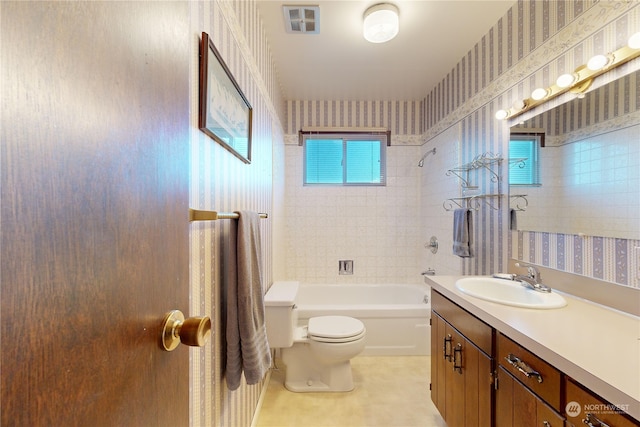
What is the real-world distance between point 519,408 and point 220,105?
1537 mm

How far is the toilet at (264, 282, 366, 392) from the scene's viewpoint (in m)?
1.81

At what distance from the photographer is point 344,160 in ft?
10.8

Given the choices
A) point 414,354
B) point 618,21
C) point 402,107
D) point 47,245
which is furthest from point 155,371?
point 402,107

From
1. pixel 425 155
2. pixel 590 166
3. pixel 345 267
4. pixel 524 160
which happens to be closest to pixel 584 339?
pixel 590 166

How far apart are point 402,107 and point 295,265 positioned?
222cm

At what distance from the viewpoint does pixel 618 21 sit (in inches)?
44.6

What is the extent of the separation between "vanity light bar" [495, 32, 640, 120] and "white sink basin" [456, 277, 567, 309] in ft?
3.19

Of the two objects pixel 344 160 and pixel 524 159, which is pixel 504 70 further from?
pixel 344 160

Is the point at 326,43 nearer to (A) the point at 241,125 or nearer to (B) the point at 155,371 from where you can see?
(A) the point at 241,125

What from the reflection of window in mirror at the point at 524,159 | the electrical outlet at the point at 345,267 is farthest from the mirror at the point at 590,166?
the electrical outlet at the point at 345,267

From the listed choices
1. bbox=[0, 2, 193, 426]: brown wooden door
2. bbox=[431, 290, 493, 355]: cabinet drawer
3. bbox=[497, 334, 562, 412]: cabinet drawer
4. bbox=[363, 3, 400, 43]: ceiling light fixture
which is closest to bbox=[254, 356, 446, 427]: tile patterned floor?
bbox=[431, 290, 493, 355]: cabinet drawer

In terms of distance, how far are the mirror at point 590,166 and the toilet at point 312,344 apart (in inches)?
52.5

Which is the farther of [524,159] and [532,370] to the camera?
[524,159]

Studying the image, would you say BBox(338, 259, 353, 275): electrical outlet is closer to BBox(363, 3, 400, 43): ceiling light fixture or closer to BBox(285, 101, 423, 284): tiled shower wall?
BBox(285, 101, 423, 284): tiled shower wall
